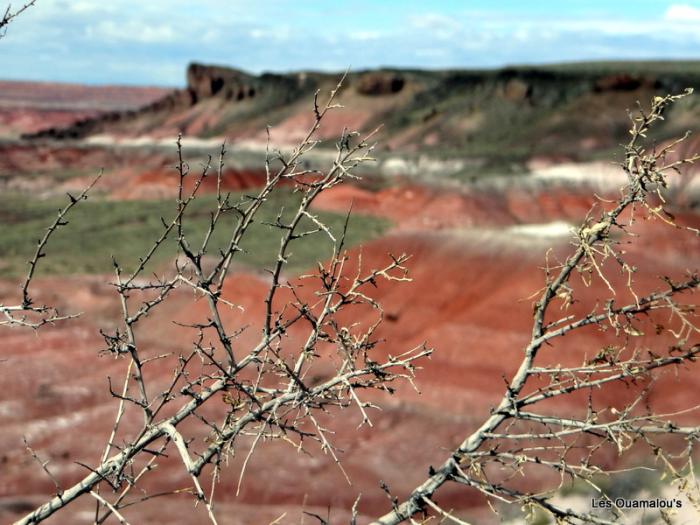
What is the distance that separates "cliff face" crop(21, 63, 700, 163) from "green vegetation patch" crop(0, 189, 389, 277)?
40.3 ft

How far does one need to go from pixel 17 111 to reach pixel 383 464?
12317 centimetres

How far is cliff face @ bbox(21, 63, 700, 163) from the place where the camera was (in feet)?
198

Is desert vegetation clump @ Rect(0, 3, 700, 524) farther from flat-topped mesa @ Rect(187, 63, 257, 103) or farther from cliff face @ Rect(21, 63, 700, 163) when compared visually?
flat-topped mesa @ Rect(187, 63, 257, 103)

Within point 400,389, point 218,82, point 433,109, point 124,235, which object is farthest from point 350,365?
point 218,82

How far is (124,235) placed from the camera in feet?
144

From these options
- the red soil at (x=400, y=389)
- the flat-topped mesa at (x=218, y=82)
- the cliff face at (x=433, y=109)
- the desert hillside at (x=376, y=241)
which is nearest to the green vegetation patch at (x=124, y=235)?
the desert hillside at (x=376, y=241)

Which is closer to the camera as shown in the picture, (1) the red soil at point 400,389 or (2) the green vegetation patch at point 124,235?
(1) the red soil at point 400,389

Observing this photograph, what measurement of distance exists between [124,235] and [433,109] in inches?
1438

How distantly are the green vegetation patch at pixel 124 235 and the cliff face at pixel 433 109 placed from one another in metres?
12.3

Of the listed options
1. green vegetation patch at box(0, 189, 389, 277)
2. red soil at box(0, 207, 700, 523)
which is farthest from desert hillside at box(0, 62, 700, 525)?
green vegetation patch at box(0, 189, 389, 277)

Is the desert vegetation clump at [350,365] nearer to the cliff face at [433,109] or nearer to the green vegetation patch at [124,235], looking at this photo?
the green vegetation patch at [124,235]

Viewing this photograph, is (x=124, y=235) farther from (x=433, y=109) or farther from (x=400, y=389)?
(x=433, y=109)

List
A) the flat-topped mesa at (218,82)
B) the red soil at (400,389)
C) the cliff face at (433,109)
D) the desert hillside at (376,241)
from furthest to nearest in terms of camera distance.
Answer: the flat-topped mesa at (218,82), the cliff face at (433,109), the desert hillside at (376,241), the red soil at (400,389)

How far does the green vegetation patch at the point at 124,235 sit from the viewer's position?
3612 centimetres
